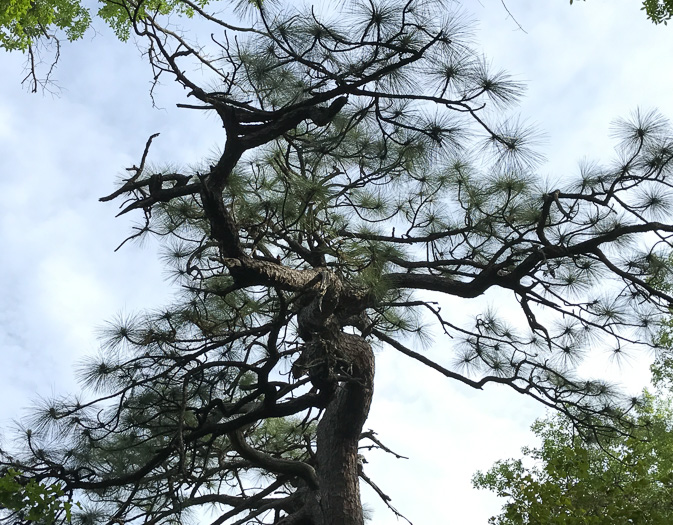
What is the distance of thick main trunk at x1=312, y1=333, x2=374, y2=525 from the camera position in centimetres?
300

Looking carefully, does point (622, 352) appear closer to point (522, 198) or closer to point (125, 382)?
point (522, 198)

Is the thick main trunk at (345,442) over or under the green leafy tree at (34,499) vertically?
over

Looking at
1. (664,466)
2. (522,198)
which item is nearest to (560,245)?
(522,198)

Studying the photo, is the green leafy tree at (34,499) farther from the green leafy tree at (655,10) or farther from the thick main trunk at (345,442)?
the green leafy tree at (655,10)

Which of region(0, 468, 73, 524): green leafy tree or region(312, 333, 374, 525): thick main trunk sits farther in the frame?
region(312, 333, 374, 525): thick main trunk

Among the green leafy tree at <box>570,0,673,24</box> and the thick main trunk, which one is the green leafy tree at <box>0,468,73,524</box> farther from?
the green leafy tree at <box>570,0,673,24</box>

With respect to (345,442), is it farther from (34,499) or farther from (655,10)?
(655,10)

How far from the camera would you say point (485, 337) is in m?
3.48

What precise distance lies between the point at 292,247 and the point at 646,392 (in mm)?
4696

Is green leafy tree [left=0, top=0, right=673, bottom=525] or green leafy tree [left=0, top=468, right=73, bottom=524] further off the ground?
green leafy tree [left=0, top=0, right=673, bottom=525]

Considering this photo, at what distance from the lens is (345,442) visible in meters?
3.13

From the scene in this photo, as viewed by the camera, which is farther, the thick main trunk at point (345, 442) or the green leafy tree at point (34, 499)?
the thick main trunk at point (345, 442)

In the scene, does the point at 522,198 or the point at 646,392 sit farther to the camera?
the point at 646,392

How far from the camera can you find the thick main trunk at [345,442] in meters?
3.00
